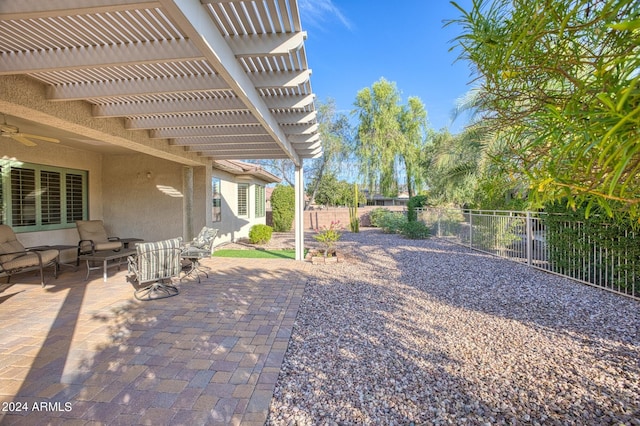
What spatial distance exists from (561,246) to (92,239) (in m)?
12.3

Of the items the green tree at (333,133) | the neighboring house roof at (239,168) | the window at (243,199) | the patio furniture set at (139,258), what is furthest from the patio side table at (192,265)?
the green tree at (333,133)

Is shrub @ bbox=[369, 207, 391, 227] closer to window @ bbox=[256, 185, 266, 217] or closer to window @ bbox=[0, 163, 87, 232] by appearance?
window @ bbox=[256, 185, 266, 217]

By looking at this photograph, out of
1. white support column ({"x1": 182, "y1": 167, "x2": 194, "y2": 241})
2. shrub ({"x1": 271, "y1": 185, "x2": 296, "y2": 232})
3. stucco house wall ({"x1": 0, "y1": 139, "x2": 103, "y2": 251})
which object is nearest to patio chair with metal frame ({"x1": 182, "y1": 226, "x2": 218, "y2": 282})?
white support column ({"x1": 182, "y1": 167, "x2": 194, "y2": 241})

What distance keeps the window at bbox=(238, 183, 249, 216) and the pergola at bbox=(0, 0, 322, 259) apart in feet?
24.7

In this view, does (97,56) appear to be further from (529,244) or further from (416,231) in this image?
(416,231)

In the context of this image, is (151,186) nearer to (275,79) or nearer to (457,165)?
(275,79)

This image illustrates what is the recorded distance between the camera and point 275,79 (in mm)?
4348

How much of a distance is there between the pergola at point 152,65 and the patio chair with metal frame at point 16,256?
119 inches

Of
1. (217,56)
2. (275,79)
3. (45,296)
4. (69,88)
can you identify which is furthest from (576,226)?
(45,296)

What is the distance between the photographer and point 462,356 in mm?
3328

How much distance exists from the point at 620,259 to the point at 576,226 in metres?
1.17

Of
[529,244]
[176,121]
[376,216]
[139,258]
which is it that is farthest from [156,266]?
[376,216]

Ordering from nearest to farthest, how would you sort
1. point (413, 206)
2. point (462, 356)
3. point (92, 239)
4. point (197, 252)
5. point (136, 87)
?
point (462, 356) → point (136, 87) → point (197, 252) → point (92, 239) → point (413, 206)

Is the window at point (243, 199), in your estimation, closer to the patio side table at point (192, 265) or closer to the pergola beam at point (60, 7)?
the patio side table at point (192, 265)
